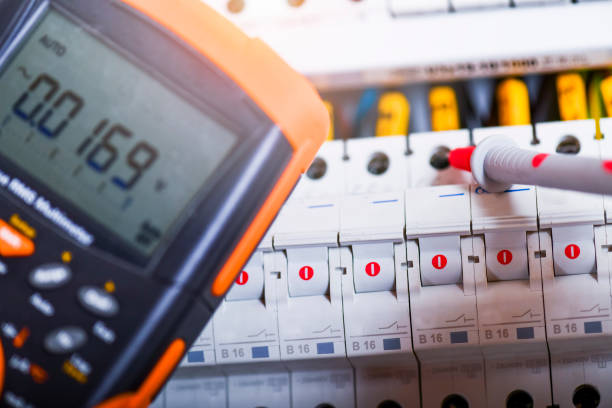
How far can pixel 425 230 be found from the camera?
0.79m

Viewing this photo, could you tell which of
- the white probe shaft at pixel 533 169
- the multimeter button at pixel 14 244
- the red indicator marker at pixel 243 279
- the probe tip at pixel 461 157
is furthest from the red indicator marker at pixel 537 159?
the multimeter button at pixel 14 244

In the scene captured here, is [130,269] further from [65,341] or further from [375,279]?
[375,279]

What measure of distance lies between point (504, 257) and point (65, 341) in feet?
1.86

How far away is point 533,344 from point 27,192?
2.20 feet

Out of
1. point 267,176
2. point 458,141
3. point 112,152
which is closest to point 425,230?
point 458,141

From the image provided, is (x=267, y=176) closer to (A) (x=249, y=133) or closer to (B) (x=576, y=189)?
(A) (x=249, y=133)

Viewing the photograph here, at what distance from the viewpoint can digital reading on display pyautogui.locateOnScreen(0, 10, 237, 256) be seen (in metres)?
0.60

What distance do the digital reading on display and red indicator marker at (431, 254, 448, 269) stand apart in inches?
14.1

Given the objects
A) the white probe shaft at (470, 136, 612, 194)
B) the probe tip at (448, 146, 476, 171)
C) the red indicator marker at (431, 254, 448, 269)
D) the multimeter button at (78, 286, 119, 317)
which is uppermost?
the probe tip at (448, 146, 476, 171)

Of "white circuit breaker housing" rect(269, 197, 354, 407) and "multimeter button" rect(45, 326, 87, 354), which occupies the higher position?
"white circuit breaker housing" rect(269, 197, 354, 407)

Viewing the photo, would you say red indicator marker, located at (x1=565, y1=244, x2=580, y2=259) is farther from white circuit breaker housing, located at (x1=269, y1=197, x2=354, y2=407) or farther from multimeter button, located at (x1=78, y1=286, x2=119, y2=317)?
multimeter button, located at (x1=78, y1=286, x2=119, y2=317)

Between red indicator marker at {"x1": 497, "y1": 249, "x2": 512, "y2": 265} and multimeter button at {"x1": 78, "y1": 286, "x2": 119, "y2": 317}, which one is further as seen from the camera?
red indicator marker at {"x1": 497, "y1": 249, "x2": 512, "y2": 265}

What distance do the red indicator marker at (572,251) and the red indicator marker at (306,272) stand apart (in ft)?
1.16

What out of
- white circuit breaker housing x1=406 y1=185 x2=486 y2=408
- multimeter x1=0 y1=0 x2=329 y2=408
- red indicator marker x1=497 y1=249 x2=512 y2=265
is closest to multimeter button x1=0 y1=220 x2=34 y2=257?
multimeter x1=0 y1=0 x2=329 y2=408
